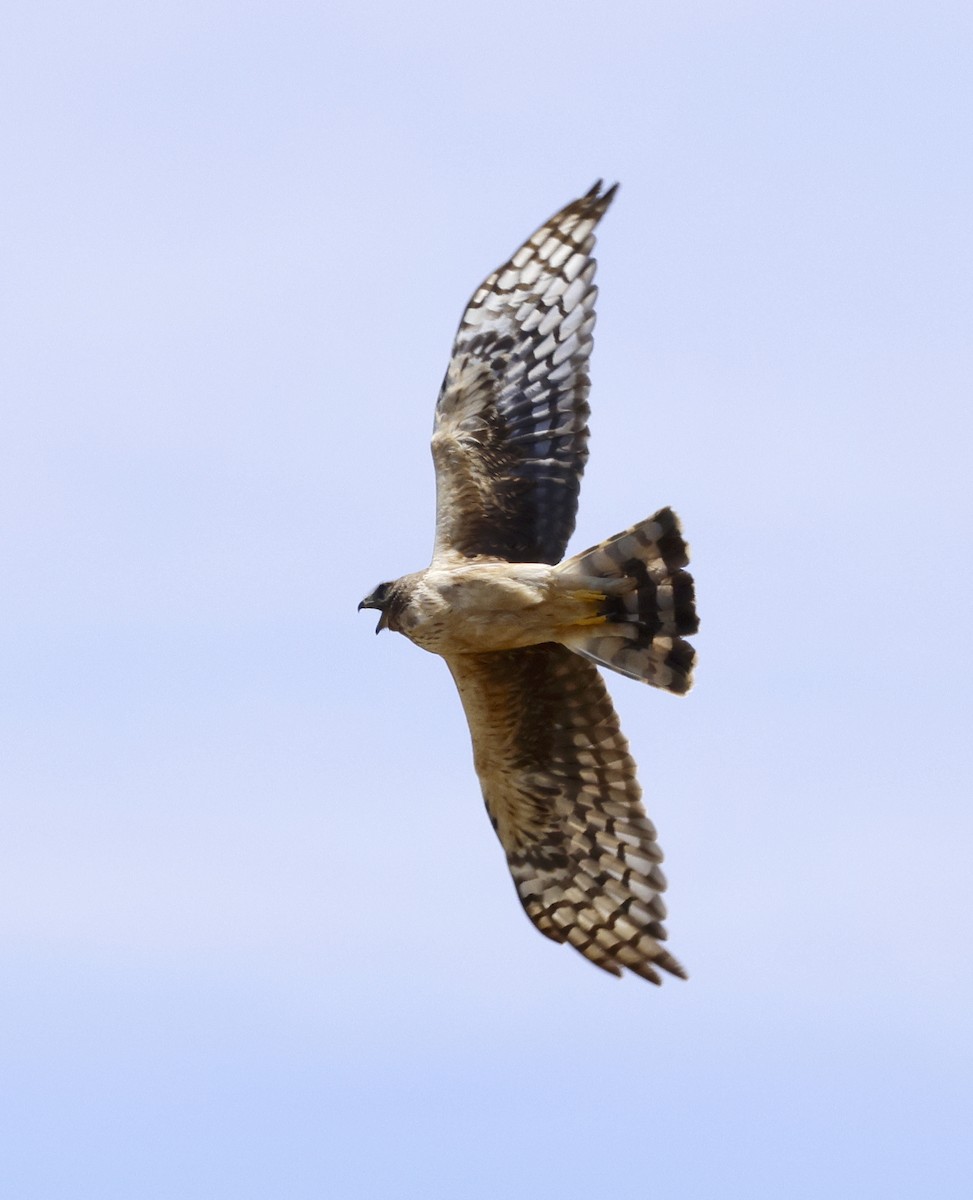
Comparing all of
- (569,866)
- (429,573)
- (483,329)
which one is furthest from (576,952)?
(483,329)

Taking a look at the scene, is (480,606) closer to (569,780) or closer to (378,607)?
(378,607)

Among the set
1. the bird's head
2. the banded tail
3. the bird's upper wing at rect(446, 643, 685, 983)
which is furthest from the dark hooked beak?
the banded tail

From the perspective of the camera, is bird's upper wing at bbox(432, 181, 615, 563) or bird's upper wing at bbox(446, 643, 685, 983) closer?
bird's upper wing at bbox(446, 643, 685, 983)

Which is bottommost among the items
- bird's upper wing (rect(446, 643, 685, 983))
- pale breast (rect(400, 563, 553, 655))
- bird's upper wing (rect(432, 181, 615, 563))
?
bird's upper wing (rect(446, 643, 685, 983))

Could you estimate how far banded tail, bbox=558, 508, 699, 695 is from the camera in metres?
10.9

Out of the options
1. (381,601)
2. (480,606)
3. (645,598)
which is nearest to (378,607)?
(381,601)

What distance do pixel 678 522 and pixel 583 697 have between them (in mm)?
1220

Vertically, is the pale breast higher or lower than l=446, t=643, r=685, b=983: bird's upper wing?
higher

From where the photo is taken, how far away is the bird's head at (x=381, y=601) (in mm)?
11203

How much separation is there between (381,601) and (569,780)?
1482 mm

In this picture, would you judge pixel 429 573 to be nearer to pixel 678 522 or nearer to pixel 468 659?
pixel 468 659

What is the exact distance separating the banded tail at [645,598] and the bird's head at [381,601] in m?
0.93

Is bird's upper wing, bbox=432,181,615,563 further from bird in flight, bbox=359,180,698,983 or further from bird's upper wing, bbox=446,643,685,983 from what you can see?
bird's upper wing, bbox=446,643,685,983

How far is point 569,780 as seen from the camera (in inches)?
457
